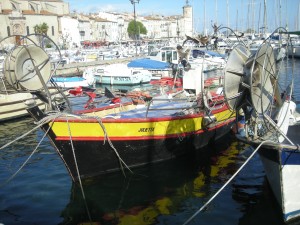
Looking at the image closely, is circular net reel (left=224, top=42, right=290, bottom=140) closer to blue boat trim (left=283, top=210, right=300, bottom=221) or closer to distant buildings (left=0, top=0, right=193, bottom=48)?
blue boat trim (left=283, top=210, right=300, bottom=221)

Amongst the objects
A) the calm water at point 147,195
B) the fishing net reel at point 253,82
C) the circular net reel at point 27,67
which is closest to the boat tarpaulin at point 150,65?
the calm water at point 147,195

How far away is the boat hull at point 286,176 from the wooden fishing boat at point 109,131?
260cm

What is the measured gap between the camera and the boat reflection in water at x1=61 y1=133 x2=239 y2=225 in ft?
28.8

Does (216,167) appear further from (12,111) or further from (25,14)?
(25,14)

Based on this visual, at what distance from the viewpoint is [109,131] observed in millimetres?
10305

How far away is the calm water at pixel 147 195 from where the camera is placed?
8.66m

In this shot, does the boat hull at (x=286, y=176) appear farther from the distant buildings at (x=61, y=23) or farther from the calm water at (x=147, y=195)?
the distant buildings at (x=61, y=23)

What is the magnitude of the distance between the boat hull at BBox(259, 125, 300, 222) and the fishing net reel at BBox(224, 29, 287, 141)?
0.45 meters

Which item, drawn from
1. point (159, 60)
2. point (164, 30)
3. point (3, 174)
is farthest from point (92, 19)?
point (3, 174)

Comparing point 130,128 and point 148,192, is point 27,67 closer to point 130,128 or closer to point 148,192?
point 130,128

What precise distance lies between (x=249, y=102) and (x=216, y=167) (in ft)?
15.5

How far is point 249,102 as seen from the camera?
7582 mm

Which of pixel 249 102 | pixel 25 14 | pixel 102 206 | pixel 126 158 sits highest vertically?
pixel 25 14

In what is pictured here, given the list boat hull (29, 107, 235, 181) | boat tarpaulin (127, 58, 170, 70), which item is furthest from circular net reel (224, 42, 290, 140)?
boat tarpaulin (127, 58, 170, 70)
